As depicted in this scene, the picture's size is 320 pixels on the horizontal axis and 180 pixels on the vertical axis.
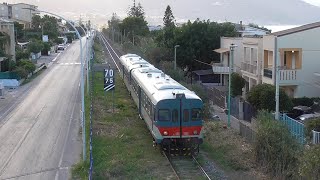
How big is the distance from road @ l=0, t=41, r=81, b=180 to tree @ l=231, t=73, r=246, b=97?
465 inches

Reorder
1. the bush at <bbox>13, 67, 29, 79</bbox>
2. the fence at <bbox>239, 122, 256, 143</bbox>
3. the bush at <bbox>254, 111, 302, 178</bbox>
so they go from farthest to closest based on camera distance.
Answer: the bush at <bbox>13, 67, 29, 79</bbox>, the fence at <bbox>239, 122, 256, 143</bbox>, the bush at <bbox>254, 111, 302, 178</bbox>

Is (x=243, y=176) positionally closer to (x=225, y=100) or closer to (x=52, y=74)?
(x=225, y=100)

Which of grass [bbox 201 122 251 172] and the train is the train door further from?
grass [bbox 201 122 251 172]

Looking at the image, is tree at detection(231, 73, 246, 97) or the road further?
tree at detection(231, 73, 246, 97)

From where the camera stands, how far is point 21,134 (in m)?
26.0

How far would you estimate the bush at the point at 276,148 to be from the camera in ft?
57.3

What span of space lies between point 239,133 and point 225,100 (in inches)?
405

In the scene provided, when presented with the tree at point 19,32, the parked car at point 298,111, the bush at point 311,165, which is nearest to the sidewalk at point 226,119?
the parked car at point 298,111

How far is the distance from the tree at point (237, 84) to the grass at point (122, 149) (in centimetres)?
893

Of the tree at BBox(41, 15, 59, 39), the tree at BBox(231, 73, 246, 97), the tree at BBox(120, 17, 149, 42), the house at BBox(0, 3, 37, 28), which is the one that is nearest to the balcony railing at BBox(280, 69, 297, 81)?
the tree at BBox(231, 73, 246, 97)

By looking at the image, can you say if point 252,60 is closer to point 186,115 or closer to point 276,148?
point 186,115

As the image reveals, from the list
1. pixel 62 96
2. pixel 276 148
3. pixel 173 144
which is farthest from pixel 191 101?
pixel 62 96

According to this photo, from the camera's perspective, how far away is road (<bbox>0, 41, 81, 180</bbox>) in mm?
19250

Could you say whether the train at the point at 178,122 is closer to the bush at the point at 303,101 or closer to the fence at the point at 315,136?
the fence at the point at 315,136
